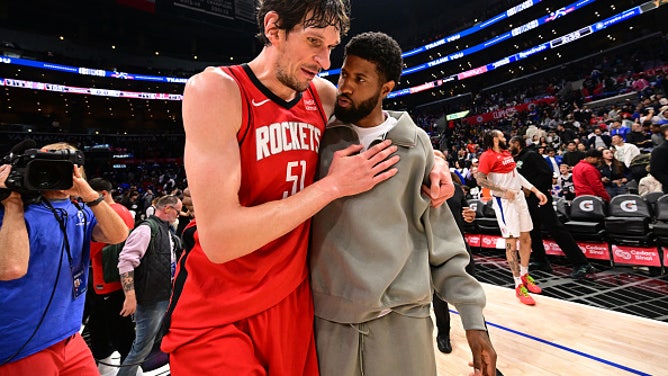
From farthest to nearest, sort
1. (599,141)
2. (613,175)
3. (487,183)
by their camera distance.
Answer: (599,141)
(613,175)
(487,183)

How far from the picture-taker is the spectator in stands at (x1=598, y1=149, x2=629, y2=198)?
6.88m

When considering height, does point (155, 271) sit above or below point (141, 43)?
below

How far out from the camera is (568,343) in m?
3.01

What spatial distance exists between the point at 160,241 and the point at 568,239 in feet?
17.2

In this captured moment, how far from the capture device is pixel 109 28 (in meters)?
23.1

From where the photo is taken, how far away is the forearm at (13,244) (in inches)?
59.0

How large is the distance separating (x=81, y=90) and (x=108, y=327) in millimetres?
22364

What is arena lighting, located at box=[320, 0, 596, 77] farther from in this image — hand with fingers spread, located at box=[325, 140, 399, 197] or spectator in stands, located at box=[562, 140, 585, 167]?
hand with fingers spread, located at box=[325, 140, 399, 197]

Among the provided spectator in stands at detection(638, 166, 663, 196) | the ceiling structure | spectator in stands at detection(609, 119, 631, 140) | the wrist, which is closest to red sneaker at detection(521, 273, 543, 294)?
spectator in stands at detection(638, 166, 663, 196)

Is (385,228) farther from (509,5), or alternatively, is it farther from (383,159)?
(509,5)

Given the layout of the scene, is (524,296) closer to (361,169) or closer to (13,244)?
(361,169)

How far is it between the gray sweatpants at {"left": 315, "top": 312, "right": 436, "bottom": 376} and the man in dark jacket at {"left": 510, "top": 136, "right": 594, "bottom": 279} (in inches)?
187

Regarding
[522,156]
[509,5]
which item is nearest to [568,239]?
[522,156]

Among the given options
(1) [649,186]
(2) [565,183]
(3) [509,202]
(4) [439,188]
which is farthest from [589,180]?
(4) [439,188]
